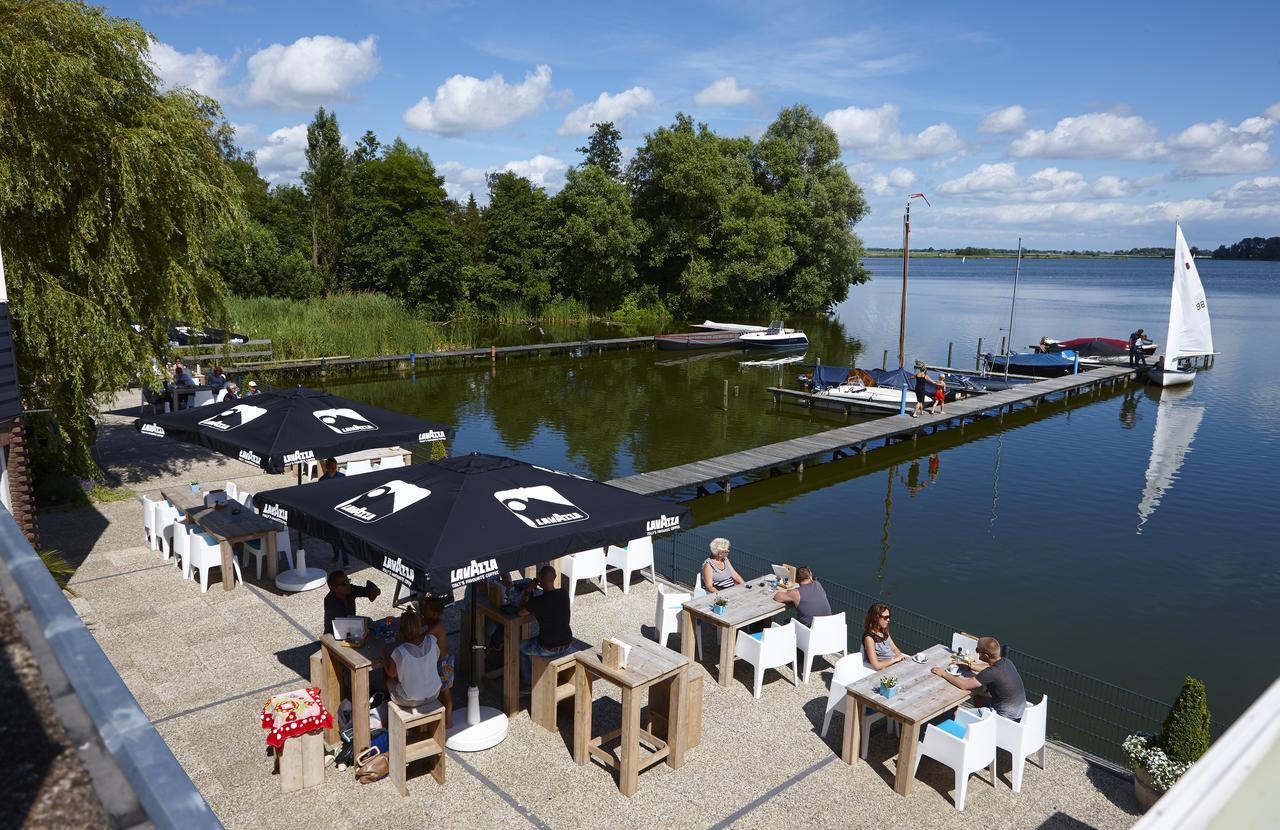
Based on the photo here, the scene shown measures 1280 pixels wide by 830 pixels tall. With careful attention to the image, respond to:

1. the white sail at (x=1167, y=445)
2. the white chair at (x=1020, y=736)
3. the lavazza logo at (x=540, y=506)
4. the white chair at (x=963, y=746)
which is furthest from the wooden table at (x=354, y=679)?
the white sail at (x=1167, y=445)

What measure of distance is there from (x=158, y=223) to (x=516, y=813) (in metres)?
12.4

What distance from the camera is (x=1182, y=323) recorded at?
40.4 m

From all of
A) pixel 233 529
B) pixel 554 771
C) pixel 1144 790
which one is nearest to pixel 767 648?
pixel 554 771

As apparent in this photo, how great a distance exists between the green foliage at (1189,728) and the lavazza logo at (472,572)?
5.98 meters

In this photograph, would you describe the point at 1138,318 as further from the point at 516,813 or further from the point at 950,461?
the point at 516,813

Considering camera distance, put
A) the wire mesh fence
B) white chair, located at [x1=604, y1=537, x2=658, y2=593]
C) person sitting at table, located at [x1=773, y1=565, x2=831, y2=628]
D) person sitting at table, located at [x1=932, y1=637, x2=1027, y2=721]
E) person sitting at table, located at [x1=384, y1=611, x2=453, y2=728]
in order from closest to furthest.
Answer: person sitting at table, located at [x1=384, y1=611, x2=453, y2=728] → person sitting at table, located at [x1=932, y1=637, x2=1027, y2=721] → person sitting at table, located at [x1=773, y1=565, x2=831, y2=628] → the wire mesh fence → white chair, located at [x1=604, y1=537, x2=658, y2=593]

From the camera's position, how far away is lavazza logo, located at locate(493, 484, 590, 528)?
24.1 ft

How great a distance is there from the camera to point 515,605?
27.9 feet

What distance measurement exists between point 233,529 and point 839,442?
666 inches

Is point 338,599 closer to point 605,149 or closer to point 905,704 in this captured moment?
point 905,704

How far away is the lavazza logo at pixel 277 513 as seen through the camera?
8.07 m

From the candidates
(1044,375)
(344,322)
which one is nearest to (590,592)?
(344,322)

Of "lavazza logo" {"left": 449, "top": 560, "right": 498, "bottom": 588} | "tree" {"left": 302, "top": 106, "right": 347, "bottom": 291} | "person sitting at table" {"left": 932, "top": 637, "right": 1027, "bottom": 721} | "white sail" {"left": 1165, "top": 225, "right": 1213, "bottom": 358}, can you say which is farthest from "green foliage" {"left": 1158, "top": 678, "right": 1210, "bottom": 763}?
"tree" {"left": 302, "top": 106, "right": 347, "bottom": 291}

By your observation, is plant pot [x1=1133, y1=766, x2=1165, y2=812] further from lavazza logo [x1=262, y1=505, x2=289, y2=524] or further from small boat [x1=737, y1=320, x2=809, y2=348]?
small boat [x1=737, y1=320, x2=809, y2=348]
